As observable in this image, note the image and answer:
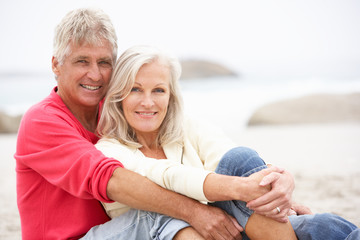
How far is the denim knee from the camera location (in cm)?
179

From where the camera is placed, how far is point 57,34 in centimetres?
224

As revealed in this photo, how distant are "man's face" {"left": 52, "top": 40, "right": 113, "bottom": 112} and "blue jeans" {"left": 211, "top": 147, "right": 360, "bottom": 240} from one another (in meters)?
0.94

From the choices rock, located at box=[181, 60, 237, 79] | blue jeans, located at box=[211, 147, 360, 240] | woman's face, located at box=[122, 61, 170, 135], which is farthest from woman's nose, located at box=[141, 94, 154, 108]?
rock, located at box=[181, 60, 237, 79]

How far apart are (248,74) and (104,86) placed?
51.6 ft

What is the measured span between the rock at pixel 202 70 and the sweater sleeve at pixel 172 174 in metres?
14.8

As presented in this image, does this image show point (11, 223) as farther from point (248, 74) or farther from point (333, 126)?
point (248, 74)

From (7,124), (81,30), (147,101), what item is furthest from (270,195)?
(7,124)

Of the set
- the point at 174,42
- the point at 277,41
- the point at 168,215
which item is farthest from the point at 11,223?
the point at 277,41

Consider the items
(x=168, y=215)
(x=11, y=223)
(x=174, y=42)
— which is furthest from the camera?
(x=174, y=42)

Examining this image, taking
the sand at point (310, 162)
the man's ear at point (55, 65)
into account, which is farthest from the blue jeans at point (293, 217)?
the sand at point (310, 162)

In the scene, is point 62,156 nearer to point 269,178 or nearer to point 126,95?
point 126,95

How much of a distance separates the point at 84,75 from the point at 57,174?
2.22 ft

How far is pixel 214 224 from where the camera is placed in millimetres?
1763

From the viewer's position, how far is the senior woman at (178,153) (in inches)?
67.1
